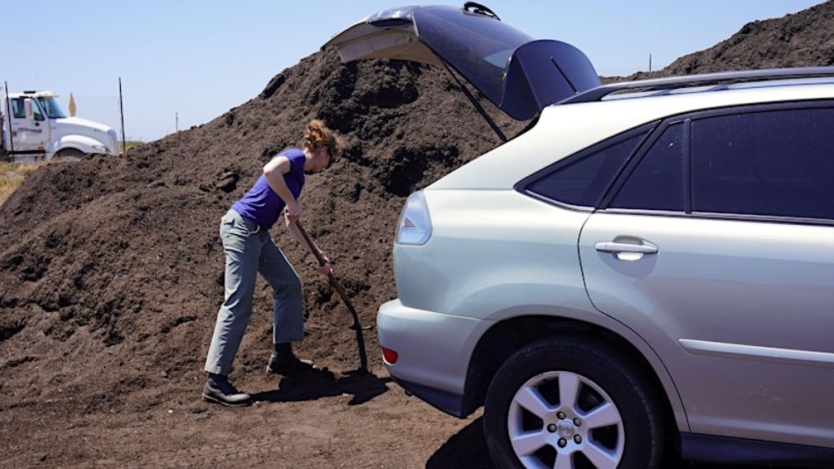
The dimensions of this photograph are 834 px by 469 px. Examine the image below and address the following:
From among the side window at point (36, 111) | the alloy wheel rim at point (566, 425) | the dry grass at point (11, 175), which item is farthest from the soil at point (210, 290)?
the side window at point (36, 111)

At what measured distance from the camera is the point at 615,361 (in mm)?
3725

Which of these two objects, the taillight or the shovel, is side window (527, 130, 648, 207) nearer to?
the taillight

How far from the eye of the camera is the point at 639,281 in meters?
3.62

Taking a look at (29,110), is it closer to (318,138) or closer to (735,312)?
(318,138)

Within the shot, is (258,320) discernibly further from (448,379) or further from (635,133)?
(635,133)

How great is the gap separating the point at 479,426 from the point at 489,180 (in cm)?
172

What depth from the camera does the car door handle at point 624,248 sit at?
11.9 ft

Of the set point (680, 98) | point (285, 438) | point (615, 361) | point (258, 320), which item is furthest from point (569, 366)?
point (258, 320)

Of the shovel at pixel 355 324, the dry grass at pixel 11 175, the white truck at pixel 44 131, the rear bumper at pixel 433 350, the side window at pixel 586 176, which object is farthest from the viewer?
the white truck at pixel 44 131

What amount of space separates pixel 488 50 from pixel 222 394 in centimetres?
283

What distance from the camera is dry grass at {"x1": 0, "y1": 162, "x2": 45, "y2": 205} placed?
16419 millimetres

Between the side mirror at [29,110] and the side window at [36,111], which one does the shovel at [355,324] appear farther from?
the side mirror at [29,110]

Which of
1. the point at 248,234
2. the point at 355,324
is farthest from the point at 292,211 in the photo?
the point at 355,324

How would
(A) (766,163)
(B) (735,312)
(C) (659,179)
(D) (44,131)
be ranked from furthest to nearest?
(D) (44,131) → (C) (659,179) → (A) (766,163) → (B) (735,312)
